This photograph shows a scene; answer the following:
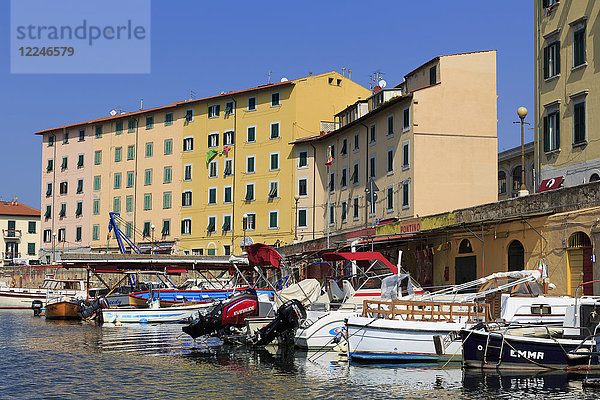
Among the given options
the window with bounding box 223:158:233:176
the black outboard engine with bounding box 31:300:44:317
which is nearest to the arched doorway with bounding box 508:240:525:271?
the black outboard engine with bounding box 31:300:44:317

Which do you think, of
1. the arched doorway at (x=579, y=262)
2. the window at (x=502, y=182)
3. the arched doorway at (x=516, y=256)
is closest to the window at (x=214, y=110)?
the window at (x=502, y=182)

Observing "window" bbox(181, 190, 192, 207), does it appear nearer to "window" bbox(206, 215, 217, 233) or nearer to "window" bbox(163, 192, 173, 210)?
"window" bbox(163, 192, 173, 210)

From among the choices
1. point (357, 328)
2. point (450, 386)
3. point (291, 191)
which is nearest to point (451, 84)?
point (291, 191)

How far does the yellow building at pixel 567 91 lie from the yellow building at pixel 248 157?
1264 inches

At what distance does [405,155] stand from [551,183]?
46.2ft

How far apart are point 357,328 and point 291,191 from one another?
46.9m

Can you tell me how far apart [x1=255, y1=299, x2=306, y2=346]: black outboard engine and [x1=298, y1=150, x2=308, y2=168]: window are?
41.0 meters

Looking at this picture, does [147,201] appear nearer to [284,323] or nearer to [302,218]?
[302,218]

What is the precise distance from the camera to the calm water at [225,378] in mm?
19516

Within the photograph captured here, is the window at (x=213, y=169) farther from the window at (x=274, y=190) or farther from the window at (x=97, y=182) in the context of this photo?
the window at (x=97, y=182)

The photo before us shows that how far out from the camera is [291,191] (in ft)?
232

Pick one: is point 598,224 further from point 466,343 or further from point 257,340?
point 257,340

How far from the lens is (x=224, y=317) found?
102 ft

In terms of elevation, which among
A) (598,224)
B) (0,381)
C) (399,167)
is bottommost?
(0,381)
